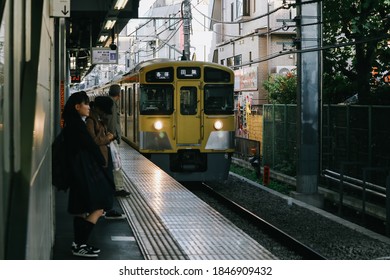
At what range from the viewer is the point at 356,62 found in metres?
14.0

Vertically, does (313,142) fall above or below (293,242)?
above

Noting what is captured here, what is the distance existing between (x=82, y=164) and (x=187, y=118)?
8.53 metres

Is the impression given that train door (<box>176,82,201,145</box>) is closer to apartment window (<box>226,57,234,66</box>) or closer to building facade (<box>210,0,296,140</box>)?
building facade (<box>210,0,296,140</box>)

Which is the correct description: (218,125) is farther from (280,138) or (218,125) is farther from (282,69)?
(282,69)

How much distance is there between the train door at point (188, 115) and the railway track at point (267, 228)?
116 cm

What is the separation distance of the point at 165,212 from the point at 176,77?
596cm

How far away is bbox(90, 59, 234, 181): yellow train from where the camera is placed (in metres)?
13.4

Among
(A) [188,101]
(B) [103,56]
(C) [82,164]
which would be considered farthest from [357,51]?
(C) [82,164]

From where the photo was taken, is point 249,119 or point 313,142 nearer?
point 313,142

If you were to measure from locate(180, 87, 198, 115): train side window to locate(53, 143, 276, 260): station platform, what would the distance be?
13.5ft

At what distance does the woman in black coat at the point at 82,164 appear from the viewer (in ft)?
16.4
